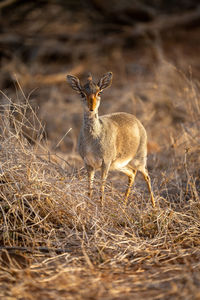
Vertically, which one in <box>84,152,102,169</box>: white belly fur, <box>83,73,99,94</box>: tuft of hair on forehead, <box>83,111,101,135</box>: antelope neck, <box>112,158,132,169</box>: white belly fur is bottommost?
<box>112,158,132,169</box>: white belly fur

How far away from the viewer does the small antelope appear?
4.32 metres

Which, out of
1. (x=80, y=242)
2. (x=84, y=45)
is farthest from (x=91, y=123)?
(x=84, y=45)

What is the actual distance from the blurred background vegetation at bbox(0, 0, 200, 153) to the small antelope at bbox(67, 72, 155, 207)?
4.40 meters

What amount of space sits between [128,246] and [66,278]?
68cm

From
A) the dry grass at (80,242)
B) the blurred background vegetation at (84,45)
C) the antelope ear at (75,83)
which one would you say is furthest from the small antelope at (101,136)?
the blurred background vegetation at (84,45)

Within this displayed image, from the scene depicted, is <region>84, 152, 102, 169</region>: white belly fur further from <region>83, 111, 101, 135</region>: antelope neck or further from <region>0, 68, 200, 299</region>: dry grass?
<region>0, 68, 200, 299</region>: dry grass

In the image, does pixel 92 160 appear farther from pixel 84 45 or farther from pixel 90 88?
pixel 84 45

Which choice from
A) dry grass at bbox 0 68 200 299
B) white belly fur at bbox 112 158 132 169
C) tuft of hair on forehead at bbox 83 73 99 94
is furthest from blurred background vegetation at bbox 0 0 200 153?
dry grass at bbox 0 68 200 299

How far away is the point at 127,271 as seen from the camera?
314 cm

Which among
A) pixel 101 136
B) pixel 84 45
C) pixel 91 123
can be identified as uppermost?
pixel 91 123

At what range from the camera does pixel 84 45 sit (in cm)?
1252

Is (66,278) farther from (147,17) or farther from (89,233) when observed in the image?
(147,17)

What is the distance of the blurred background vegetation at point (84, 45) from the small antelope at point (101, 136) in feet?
14.4

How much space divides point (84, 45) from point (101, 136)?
858 cm
